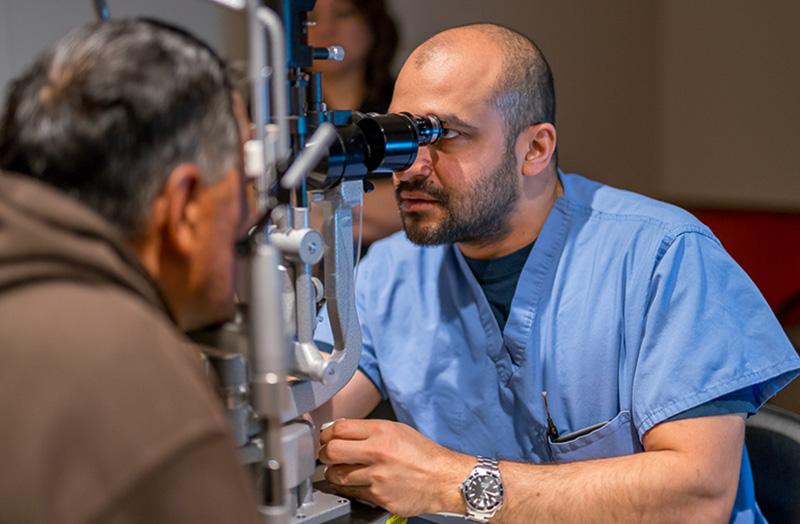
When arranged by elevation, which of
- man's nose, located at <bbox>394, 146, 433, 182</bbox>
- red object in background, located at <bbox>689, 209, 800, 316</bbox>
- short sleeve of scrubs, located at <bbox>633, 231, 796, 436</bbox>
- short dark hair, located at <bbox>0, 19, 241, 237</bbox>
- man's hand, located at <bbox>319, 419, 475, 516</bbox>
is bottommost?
red object in background, located at <bbox>689, 209, 800, 316</bbox>

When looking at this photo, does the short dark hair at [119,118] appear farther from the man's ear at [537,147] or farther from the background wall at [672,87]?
the background wall at [672,87]

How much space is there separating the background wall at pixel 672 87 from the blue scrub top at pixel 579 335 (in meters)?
1.44

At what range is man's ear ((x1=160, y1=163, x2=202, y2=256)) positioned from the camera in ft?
1.97

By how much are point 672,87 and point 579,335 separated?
2163 millimetres

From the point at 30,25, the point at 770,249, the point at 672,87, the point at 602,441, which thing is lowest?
the point at 770,249

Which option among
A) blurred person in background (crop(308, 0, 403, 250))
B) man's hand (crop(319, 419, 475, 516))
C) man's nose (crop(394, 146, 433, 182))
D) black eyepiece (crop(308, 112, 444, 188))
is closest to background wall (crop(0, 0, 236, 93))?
blurred person in background (crop(308, 0, 403, 250))

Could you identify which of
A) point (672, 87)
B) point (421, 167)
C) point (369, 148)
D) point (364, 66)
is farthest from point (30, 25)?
point (672, 87)

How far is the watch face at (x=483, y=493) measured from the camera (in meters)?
1.09

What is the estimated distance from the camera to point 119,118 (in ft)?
1.89

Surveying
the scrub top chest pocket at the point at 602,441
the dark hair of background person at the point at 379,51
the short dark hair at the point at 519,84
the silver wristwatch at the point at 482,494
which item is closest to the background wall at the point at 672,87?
the dark hair of background person at the point at 379,51

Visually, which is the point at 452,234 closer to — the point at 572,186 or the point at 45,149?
the point at 572,186

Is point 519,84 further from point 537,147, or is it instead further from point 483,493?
point 483,493

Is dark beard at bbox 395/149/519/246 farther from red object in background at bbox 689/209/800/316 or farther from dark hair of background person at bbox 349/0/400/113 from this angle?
red object in background at bbox 689/209/800/316

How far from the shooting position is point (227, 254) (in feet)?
2.14
